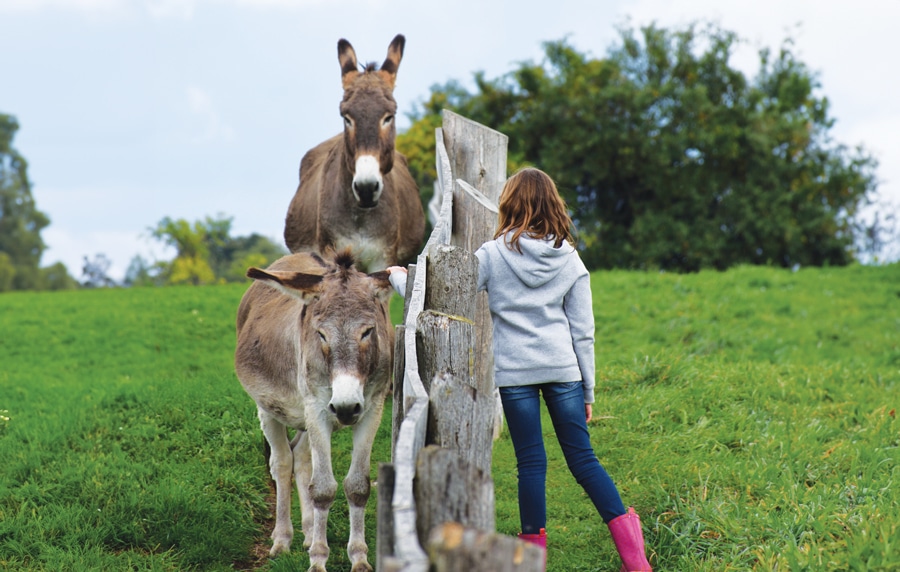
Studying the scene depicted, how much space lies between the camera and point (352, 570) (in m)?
4.53

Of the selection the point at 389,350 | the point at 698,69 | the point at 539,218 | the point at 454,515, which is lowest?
the point at 454,515

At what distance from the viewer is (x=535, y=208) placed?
4156 millimetres

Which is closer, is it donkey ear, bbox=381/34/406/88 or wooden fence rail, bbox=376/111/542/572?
wooden fence rail, bbox=376/111/542/572

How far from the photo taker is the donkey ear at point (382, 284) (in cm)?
441

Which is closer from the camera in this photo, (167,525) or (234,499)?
(167,525)

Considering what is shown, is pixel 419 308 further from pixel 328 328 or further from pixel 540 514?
pixel 540 514

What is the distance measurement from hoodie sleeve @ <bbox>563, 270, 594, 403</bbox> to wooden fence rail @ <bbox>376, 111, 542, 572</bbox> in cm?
54

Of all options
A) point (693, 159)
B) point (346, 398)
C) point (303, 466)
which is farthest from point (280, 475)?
point (693, 159)

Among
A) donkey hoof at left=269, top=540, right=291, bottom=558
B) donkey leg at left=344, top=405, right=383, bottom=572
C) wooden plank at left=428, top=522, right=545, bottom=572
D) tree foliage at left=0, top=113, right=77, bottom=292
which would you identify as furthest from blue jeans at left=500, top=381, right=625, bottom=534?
tree foliage at left=0, top=113, right=77, bottom=292

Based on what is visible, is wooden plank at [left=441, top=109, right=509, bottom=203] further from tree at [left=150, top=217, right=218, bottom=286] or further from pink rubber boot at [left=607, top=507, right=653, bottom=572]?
tree at [left=150, top=217, right=218, bottom=286]

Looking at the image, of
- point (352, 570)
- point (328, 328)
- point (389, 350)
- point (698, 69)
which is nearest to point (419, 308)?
point (328, 328)

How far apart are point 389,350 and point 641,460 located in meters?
2.43

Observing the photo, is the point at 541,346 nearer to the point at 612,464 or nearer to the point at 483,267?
the point at 483,267

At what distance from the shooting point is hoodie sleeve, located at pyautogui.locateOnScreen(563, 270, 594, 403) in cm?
411
